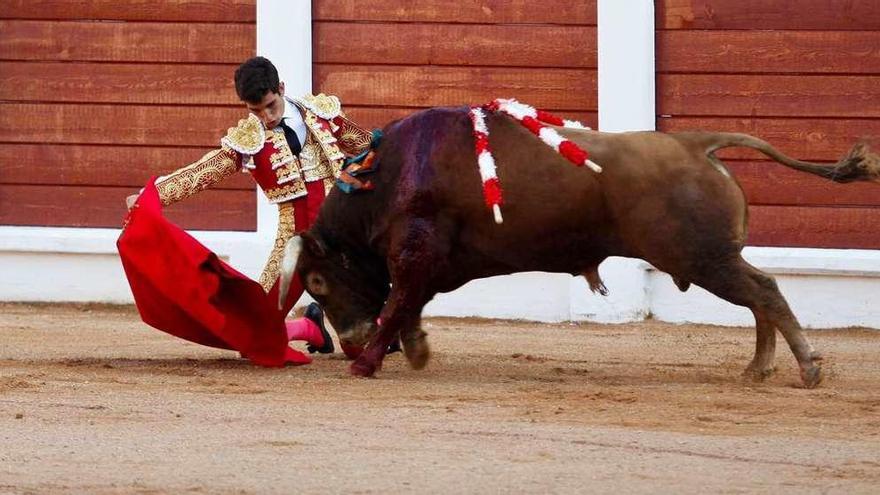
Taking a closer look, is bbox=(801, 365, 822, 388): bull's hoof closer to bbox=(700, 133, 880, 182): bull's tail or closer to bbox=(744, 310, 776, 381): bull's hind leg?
bbox=(744, 310, 776, 381): bull's hind leg

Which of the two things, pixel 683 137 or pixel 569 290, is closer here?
pixel 683 137

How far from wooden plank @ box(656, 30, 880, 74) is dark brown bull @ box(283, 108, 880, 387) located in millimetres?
2817

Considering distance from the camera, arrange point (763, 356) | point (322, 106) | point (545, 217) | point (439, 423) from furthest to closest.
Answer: point (322, 106)
point (763, 356)
point (545, 217)
point (439, 423)

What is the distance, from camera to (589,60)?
10.4 m

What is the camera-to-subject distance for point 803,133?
402 inches

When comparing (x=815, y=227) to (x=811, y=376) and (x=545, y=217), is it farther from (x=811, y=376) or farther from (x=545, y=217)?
(x=545, y=217)

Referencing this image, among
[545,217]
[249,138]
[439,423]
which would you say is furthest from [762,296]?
[249,138]

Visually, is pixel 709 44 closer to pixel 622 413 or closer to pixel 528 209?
pixel 528 209

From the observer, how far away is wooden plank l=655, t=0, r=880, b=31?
10070 mm

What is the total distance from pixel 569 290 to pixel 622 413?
3.84 m

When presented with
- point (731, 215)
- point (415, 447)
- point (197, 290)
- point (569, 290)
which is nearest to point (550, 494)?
point (415, 447)

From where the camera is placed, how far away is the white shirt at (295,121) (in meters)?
7.82

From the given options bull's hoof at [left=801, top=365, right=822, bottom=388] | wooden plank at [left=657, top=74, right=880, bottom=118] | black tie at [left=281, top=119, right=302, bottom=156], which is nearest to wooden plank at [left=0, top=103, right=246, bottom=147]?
wooden plank at [left=657, top=74, right=880, bottom=118]

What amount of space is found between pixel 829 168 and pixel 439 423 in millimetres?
2131
